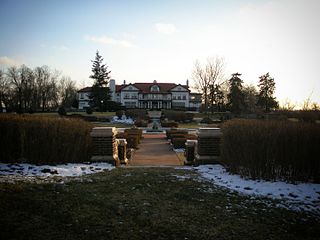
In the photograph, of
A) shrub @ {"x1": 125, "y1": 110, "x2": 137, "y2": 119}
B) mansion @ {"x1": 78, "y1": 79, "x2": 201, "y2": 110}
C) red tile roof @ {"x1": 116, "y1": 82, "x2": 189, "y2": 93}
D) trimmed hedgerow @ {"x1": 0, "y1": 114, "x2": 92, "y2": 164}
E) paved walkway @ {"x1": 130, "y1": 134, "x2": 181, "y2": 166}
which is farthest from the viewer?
red tile roof @ {"x1": 116, "y1": 82, "x2": 189, "y2": 93}

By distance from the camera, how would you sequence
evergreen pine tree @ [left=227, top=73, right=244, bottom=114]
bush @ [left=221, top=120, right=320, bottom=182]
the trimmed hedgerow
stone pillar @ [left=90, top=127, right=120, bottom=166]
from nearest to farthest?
bush @ [left=221, top=120, right=320, bottom=182], the trimmed hedgerow, stone pillar @ [left=90, top=127, right=120, bottom=166], evergreen pine tree @ [left=227, top=73, right=244, bottom=114]

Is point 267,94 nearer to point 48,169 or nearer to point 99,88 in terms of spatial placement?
point 99,88

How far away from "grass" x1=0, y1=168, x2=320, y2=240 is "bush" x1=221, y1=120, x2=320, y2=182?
1554 millimetres

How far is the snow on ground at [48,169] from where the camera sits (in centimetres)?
680

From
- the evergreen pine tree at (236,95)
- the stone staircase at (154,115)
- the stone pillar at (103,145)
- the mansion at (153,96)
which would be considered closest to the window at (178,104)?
the mansion at (153,96)

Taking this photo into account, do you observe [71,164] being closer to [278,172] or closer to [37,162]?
[37,162]

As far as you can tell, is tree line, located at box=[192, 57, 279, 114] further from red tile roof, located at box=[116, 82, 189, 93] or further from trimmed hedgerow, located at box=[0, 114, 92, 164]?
trimmed hedgerow, located at box=[0, 114, 92, 164]

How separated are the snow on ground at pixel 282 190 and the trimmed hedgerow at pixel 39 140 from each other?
4.47 metres

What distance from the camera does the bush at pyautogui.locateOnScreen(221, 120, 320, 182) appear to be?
21.6 feet

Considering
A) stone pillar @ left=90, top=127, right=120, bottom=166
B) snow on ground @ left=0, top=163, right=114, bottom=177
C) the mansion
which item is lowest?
snow on ground @ left=0, top=163, right=114, bottom=177

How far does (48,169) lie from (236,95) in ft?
176

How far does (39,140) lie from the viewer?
7902 mm

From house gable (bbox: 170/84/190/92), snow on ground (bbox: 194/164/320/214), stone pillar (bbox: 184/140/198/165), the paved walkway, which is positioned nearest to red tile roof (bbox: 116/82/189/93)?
house gable (bbox: 170/84/190/92)

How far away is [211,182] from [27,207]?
4.37 meters
